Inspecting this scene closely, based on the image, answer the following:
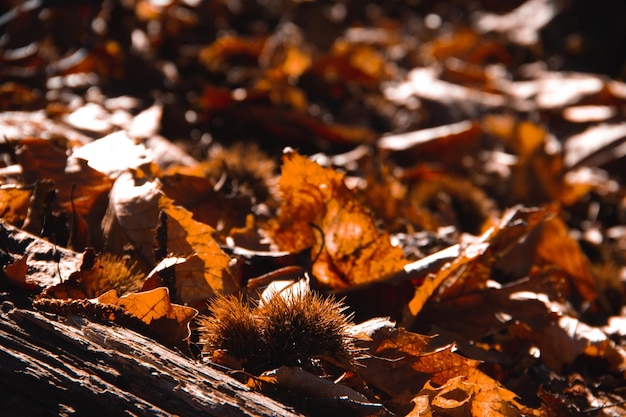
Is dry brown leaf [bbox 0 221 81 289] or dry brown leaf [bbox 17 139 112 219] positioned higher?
dry brown leaf [bbox 17 139 112 219]

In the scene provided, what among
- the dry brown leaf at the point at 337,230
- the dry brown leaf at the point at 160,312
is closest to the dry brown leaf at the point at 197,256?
the dry brown leaf at the point at 160,312

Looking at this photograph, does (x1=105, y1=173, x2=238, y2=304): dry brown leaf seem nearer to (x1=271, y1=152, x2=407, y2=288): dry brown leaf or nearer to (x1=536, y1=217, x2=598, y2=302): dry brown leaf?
(x1=271, y1=152, x2=407, y2=288): dry brown leaf

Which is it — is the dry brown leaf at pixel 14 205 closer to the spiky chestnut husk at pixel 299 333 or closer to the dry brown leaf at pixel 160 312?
the dry brown leaf at pixel 160 312

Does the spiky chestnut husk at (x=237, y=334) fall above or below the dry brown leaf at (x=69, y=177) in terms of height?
below

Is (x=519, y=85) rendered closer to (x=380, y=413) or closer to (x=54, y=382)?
(x=380, y=413)

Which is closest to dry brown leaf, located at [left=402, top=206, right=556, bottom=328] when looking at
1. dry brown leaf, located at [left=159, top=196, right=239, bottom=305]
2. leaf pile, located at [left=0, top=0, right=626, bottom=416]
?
leaf pile, located at [left=0, top=0, right=626, bottom=416]

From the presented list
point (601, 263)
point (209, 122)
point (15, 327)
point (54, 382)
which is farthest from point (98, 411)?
point (601, 263)

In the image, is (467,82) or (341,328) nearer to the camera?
(341,328)
